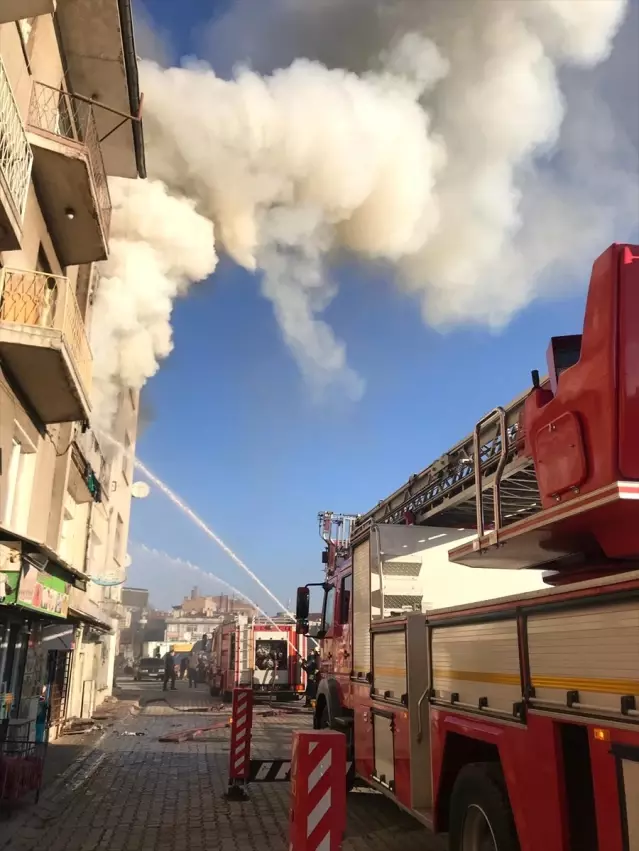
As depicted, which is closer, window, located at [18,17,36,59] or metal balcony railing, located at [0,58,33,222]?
metal balcony railing, located at [0,58,33,222]

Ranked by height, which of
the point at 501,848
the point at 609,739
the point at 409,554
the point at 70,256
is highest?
the point at 70,256

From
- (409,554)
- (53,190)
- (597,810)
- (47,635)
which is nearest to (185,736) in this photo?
(47,635)

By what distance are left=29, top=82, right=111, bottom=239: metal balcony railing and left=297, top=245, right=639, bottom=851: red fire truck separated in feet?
25.5

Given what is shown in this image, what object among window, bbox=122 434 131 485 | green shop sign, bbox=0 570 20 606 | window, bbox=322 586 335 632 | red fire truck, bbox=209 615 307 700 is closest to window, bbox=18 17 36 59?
green shop sign, bbox=0 570 20 606

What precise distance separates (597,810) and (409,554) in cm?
430

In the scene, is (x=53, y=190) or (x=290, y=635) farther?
(x=290, y=635)

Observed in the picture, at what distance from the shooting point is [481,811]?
386cm

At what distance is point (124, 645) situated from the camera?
192ft

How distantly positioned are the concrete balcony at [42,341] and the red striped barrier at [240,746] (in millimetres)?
4953

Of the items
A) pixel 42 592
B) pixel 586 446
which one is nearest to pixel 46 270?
pixel 42 592

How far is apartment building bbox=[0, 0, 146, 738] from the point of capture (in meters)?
7.63

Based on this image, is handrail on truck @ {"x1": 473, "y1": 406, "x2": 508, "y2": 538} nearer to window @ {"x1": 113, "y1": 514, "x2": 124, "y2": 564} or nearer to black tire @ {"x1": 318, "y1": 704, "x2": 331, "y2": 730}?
black tire @ {"x1": 318, "y1": 704, "x2": 331, "y2": 730}

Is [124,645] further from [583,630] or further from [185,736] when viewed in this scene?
[583,630]

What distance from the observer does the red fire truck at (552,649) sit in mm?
2875
